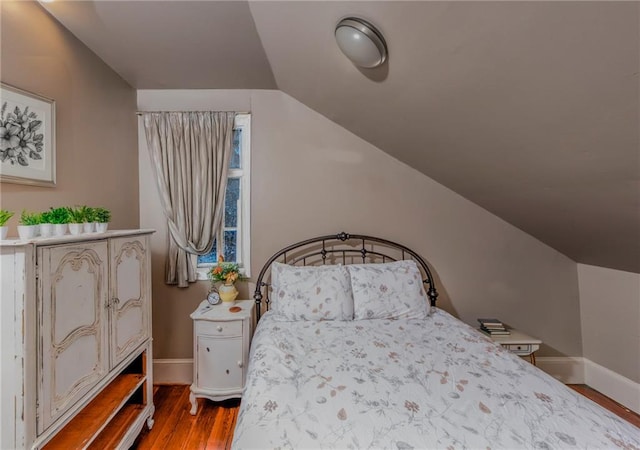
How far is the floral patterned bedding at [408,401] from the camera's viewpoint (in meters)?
0.94

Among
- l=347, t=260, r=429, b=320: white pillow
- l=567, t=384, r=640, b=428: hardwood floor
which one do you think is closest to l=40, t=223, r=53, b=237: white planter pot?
l=347, t=260, r=429, b=320: white pillow

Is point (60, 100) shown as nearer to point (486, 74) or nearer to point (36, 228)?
point (36, 228)

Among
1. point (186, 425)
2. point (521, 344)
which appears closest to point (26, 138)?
point (186, 425)

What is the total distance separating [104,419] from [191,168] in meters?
1.81

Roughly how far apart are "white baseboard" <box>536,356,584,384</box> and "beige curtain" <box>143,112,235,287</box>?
3.30 meters

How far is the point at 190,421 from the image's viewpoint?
2.01 metres

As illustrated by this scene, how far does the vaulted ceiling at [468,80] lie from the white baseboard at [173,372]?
8.16 feet

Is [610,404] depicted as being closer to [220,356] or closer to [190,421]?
[220,356]

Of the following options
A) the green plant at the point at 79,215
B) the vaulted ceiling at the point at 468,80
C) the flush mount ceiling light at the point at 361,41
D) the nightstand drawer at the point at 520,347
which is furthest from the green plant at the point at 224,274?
the nightstand drawer at the point at 520,347

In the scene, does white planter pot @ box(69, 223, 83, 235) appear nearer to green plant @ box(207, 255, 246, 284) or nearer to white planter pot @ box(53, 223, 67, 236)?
white planter pot @ box(53, 223, 67, 236)

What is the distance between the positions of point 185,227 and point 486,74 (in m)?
2.36

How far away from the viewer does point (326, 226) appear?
8.42ft

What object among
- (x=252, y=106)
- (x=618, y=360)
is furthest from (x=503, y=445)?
(x=252, y=106)

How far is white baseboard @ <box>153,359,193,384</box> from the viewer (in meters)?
2.49
